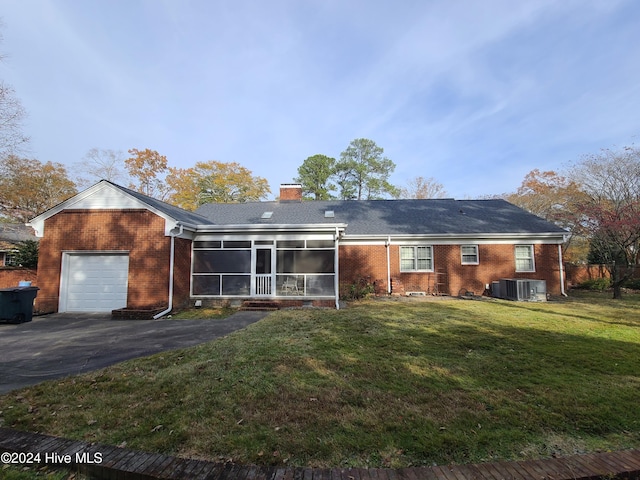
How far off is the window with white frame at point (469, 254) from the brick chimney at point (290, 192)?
395 inches

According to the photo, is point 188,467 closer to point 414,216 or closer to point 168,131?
point 414,216

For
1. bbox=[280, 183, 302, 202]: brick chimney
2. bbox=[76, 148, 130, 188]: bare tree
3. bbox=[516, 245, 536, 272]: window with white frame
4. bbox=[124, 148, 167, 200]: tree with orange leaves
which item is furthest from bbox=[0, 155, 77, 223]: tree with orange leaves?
bbox=[516, 245, 536, 272]: window with white frame

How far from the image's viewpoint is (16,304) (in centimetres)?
915

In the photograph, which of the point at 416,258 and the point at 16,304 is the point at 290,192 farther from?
the point at 16,304

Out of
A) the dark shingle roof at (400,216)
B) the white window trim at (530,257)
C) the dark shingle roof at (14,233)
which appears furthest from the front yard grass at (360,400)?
the dark shingle roof at (14,233)

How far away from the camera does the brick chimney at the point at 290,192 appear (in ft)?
66.0

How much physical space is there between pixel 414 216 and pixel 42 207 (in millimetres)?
32369

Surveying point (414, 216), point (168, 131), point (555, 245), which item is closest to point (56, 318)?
point (168, 131)

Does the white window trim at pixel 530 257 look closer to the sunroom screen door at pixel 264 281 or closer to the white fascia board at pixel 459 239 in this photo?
the white fascia board at pixel 459 239

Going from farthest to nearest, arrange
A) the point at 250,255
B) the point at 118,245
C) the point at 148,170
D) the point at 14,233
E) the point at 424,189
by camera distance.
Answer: the point at 424,189 → the point at 148,170 → the point at 14,233 → the point at 250,255 → the point at 118,245

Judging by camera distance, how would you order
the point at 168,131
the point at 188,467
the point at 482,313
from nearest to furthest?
1. the point at 188,467
2. the point at 482,313
3. the point at 168,131

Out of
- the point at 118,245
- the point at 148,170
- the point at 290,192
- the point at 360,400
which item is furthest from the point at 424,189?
the point at 360,400

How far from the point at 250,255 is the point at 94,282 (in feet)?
18.2

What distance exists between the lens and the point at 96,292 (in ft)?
36.6
